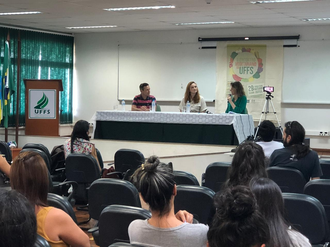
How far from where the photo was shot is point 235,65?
11.1 metres

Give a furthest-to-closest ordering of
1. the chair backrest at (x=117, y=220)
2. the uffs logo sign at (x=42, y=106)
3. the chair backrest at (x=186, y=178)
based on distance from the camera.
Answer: the uffs logo sign at (x=42, y=106) → the chair backrest at (x=186, y=178) → the chair backrest at (x=117, y=220)

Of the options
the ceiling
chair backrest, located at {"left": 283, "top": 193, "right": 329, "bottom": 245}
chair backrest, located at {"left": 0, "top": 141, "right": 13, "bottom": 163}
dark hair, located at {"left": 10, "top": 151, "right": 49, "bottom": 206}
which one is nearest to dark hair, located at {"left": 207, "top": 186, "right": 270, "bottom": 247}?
dark hair, located at {"left": 10, "top": 151, "right": 49, "bottom": 206}

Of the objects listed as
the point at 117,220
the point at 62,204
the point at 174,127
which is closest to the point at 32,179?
the point at 62,204

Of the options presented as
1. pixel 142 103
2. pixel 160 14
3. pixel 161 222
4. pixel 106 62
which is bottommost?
pixel 161 222

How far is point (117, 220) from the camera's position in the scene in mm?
2502

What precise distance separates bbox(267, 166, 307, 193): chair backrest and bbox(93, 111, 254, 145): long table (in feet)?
13.1

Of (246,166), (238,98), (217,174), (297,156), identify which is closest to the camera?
(246,166)

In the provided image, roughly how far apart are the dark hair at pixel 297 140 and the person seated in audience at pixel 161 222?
214cm

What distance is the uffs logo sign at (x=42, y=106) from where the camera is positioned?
9844mm

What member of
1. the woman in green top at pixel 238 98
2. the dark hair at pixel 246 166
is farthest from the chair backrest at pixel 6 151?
the woman in green top at pixel 238 98

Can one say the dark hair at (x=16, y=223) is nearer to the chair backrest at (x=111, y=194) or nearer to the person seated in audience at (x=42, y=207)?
the person seated in audience at (x=42, y=207)

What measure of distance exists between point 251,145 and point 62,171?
9.28 ft

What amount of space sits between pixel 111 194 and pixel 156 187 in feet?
3.67

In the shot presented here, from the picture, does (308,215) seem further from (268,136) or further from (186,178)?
(268,136)
